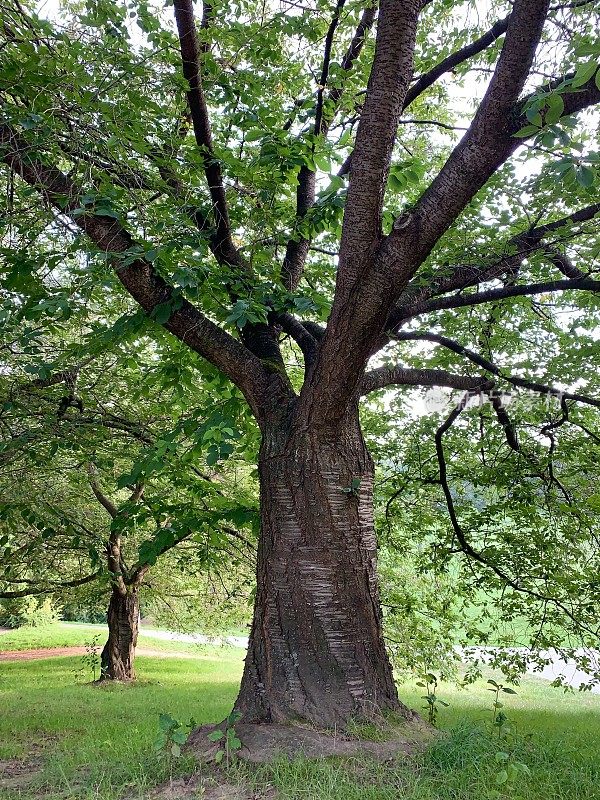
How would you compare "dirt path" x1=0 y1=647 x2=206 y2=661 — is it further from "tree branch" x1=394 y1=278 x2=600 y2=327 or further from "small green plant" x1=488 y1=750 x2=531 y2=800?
"tree branch" x1=394 y1=278 x2=600 y2=327

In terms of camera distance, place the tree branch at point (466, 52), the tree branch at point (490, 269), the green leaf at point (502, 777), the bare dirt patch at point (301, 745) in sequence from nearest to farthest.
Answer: the green leaf at point (502, 777), the bare dirt patch at point (301, 745), the tree branch at point (490, 269), the tree branch at point (466, 52)

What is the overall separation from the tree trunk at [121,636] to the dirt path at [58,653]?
7.05 m

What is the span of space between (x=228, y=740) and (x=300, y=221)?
364cm

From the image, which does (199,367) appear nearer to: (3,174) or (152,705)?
(3,174)

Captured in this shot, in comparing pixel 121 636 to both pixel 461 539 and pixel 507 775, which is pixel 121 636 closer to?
pixel 461 539

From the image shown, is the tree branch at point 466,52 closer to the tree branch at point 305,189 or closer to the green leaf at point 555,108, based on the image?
the tree branch at point 305,189

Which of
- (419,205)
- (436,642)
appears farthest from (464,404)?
(436,642)

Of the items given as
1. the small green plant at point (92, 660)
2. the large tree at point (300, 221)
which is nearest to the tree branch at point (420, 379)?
the large tree at point (300, 221)

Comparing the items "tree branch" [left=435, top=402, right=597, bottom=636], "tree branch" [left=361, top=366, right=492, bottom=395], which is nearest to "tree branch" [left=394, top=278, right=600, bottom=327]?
"tree branch" [left=361, top=366, right=492, bottom=395]

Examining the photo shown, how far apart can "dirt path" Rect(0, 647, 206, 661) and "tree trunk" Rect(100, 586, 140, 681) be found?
7.05 meters

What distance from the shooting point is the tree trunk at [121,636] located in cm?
1216

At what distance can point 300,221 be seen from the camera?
4.88m

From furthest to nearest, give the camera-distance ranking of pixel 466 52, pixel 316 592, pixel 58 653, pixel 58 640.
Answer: pixel 58 640 → pixel 58 653 → pixel 466 52 → pixel 316 592

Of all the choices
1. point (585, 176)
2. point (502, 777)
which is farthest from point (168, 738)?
point (585, 176)
